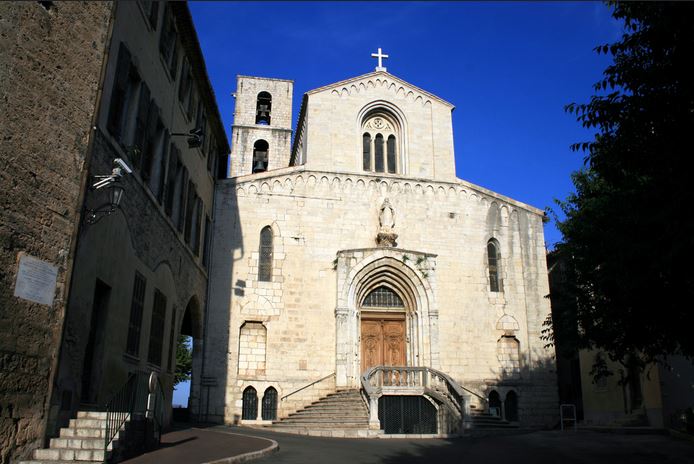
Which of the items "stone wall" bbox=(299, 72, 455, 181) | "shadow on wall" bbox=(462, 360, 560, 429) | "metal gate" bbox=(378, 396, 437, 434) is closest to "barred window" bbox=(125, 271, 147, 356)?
"metal gate" bbox=(378, 396, 437, 434)

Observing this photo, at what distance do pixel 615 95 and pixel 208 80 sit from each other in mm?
14105

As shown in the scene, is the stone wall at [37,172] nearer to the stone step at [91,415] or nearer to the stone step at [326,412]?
the stone step at [91,415]

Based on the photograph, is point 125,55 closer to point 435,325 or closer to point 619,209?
point 619,209

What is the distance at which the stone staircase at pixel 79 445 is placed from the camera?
868 cm

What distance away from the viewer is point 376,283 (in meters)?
23.3

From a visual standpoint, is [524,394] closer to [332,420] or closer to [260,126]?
[332,420]

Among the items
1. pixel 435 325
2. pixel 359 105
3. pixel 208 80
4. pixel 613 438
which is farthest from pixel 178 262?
pixel 613 438

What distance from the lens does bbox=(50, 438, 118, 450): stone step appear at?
8891 millimetres

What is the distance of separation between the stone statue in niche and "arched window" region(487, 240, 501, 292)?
4.12 m

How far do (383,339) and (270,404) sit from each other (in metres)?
4.95

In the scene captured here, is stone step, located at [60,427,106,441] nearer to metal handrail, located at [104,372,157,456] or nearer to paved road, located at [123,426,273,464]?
metal handrail, located at [104,372,157,456]

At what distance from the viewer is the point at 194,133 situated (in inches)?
642

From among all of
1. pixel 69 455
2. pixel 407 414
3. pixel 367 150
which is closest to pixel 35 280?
pixel 69 455

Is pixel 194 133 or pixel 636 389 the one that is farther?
pixel 636 389
